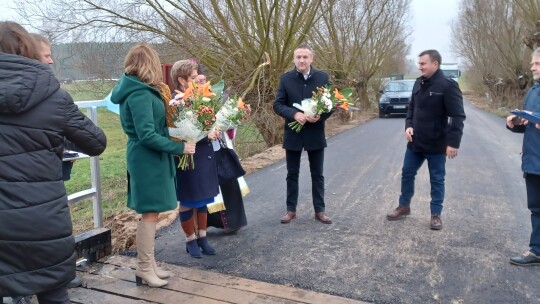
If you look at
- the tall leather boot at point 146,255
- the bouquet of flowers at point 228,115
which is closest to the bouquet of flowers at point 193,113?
the bouquet of flowers at point 228,115

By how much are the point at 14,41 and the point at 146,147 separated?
1.15m

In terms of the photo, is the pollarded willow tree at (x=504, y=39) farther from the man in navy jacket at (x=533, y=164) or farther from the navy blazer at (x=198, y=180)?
the navy blazer at (x=198, y=180)

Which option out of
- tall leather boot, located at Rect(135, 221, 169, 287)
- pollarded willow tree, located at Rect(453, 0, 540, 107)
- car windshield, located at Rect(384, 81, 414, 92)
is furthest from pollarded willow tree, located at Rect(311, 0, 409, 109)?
tall leather boot, located at Rect(135, 221, 169, 287)

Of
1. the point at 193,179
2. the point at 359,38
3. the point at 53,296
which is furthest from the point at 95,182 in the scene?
the point at 359,38

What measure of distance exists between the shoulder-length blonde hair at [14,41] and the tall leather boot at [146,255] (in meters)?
1.52

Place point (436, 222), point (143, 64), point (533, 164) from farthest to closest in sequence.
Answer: point (436, 222)
point (533, 164)
point (143, 64)

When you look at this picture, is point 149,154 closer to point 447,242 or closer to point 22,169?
point 22,169

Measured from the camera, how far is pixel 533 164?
381 centimetres

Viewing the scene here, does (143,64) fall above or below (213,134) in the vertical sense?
above

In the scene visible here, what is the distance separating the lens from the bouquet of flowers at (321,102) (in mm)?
4641

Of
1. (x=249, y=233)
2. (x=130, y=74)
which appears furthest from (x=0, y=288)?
(x=249, y=233)

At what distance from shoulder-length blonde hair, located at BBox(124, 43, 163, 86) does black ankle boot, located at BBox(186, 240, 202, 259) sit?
1.54 m

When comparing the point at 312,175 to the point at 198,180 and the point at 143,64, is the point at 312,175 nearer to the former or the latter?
the point at 198,180

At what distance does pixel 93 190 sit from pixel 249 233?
1.59 m
